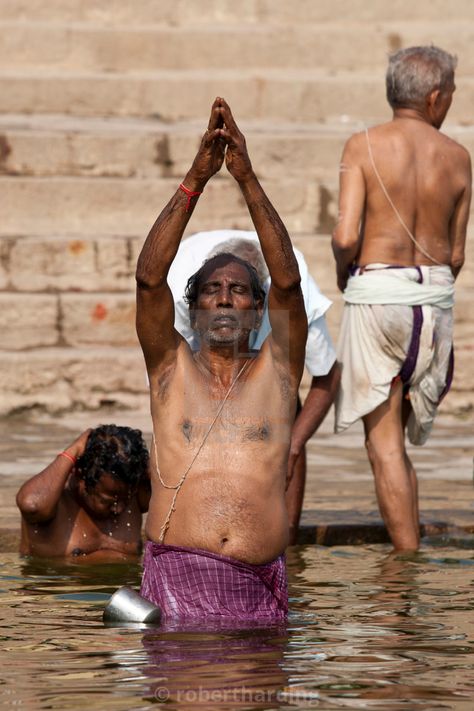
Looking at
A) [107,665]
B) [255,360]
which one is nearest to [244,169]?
[255,360]

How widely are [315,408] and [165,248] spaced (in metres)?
1.81

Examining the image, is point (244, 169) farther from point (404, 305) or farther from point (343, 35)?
point (343, 35)

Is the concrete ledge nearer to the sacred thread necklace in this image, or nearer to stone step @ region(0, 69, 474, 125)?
the sacred thread necklace

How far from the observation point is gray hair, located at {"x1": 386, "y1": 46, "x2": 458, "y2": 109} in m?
6.44

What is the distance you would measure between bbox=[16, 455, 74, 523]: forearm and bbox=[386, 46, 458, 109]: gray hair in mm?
2065

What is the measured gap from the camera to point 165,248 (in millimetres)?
4742

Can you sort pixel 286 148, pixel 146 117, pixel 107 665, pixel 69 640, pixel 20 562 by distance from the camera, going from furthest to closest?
pixel 146 117 → pixel 286 148 → pixel 20 562 → pixel 69 640 → pixel 107 665

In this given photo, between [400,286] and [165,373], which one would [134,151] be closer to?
[400,286]

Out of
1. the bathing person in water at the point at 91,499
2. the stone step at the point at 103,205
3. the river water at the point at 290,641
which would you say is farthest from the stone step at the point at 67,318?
the bathing person in water at the point at 91,499

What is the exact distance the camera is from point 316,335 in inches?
252

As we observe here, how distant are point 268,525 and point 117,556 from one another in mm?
1627

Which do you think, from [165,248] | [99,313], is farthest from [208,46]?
[165,248]

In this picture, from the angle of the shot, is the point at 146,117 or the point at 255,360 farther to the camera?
the point at 146,117

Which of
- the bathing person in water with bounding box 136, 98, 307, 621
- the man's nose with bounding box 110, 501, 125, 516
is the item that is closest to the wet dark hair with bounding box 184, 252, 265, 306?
the bathing person in water with bounding box 136, 98, 307, 621
